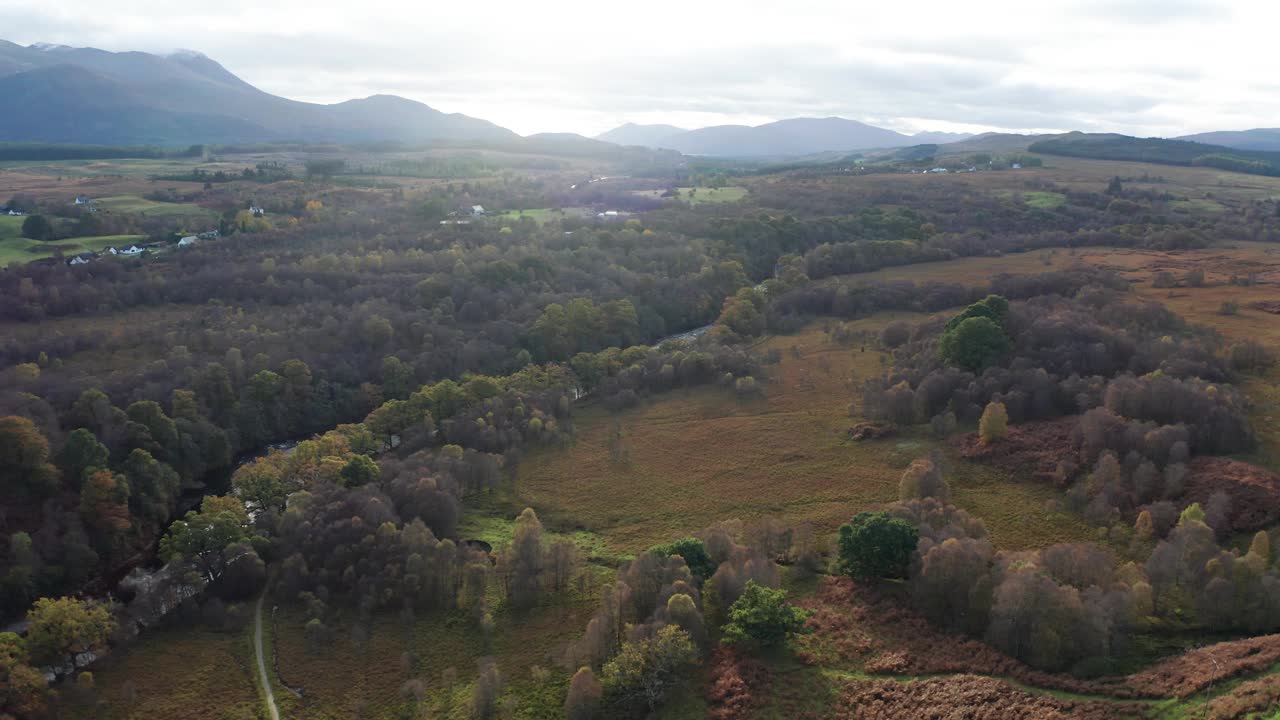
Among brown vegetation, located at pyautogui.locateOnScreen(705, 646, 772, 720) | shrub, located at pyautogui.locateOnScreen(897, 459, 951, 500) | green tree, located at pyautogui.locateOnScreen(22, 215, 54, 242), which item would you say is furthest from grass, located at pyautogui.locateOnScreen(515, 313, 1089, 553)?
green tree, located at pyautogui.locateOnScreen(22, 215, 54, 242)

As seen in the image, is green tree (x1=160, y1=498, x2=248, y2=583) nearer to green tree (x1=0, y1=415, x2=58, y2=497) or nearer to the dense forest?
the dense forest

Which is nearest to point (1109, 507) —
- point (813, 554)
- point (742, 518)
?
point (813, 554)

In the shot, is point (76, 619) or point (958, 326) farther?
point (958, 326)

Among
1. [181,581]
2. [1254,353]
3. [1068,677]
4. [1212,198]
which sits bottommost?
[181,581]

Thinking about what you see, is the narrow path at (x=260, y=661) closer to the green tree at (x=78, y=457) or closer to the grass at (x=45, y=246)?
the green tree at (x=78, y=457)

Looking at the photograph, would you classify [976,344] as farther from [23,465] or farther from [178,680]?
[23,465]

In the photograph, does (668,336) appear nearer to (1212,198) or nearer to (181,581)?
(181,581)

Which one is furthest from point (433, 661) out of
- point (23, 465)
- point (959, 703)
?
point (23, 465)
